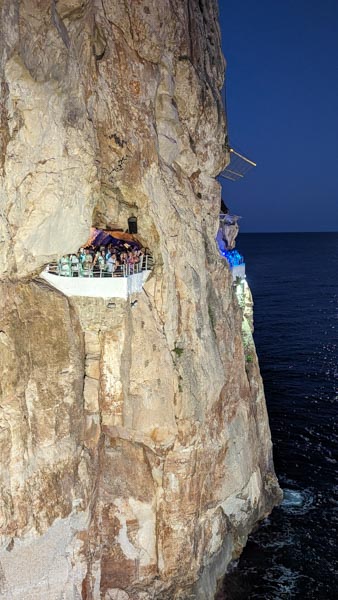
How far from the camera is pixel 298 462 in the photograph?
4038 centimetres

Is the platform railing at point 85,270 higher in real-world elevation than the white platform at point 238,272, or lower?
lower

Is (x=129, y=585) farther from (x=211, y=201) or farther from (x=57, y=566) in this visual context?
(x=211, y=201)

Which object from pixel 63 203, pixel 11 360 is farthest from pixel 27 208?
pixel 11 360

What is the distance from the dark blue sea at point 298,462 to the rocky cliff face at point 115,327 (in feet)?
7.10

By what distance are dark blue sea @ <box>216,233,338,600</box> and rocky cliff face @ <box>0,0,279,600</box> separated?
7.10 feet

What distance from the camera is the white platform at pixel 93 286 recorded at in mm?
24516

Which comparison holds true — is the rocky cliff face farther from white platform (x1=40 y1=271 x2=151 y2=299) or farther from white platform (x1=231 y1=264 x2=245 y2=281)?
white platform (x1=231 y1=264 x2=245 y2=281)

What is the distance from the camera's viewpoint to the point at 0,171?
2106 cm

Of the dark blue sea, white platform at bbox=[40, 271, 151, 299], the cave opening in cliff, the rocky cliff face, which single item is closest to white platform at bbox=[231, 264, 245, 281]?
the rocky cliff face

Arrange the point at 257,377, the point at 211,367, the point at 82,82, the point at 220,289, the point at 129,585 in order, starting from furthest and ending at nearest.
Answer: the point at 257,377
the point at 220,289
the point at 211,367
the point at 129,585
the point at 82,82

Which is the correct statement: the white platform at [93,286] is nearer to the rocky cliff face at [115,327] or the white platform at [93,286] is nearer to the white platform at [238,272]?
the rocky cliff face at [115,327]

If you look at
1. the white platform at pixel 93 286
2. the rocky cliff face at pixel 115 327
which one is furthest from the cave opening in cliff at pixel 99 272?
the rocky cliff face at pixel 115 327

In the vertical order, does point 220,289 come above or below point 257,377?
above

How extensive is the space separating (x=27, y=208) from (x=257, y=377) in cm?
2078
